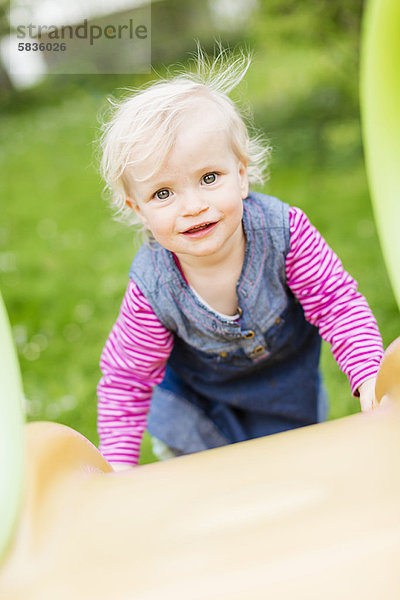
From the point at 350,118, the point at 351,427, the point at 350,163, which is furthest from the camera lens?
the point at 350,118

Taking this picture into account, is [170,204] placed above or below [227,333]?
above

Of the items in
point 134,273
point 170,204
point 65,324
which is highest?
point 170,204

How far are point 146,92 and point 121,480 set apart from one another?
507 millimetres

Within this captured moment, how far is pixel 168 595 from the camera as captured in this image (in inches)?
23.0

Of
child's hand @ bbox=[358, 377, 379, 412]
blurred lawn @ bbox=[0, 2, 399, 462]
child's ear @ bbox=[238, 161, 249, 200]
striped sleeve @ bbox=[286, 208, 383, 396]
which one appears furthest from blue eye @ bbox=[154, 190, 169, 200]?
blurred lawn @ bbox=[0, 2, 399, 462]

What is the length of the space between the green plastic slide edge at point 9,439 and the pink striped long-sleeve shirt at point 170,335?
381 millimetres

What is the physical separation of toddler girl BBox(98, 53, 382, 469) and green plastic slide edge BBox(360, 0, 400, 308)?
0.19 meters

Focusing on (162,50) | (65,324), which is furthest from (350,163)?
(162,50)

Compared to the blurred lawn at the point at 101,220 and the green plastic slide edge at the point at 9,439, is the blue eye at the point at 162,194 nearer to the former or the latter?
the green plastic slide edge at the point at 9,439

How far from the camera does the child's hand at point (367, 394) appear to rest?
0.89 m

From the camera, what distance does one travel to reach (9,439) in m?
0.65

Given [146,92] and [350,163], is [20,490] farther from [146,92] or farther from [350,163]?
[350,163]

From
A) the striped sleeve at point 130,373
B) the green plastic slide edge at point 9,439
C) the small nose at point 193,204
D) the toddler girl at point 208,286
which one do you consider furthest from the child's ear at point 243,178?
the green plastic slide edge at point 9,439

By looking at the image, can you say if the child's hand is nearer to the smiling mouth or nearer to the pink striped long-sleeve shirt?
the pink striped long-sleeve shirt
